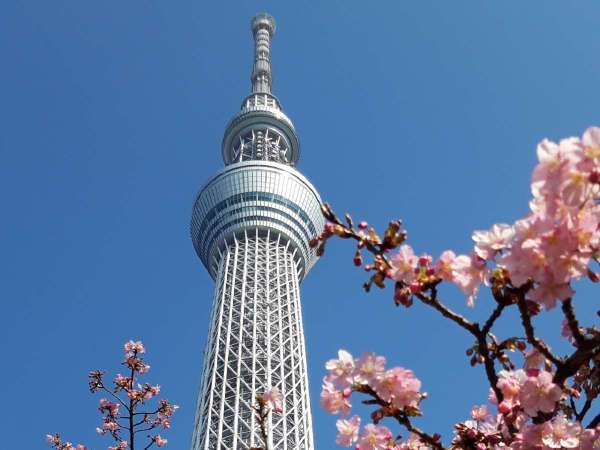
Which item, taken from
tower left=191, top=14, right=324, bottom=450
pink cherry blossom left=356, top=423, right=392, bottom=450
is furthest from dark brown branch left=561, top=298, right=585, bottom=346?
tower left=191, top=14, right=324, bottom=450

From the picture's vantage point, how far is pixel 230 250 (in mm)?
59125

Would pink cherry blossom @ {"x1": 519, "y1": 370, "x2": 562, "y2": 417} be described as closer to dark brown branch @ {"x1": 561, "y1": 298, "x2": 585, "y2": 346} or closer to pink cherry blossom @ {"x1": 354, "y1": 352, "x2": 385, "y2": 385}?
dark brown branch @ {"x1": 561, "y1": 298, "x2": 585, "y2": 346}

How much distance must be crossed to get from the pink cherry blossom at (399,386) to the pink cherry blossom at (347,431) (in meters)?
0.61

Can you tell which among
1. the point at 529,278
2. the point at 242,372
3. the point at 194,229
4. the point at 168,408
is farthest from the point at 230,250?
the point at 529,278

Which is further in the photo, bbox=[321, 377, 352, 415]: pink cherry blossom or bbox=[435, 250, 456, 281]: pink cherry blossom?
bbox=[321, 377, 352, 415]: pink cherry blossom

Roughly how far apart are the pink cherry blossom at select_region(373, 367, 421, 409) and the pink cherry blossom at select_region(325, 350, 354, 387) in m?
0.15

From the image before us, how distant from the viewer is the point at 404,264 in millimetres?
2932

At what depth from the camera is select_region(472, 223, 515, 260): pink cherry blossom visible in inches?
103

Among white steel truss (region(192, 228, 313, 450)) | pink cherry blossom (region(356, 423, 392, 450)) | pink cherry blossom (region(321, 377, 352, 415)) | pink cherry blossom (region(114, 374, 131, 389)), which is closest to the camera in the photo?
pink cherry blossom (region(321, 377, 352, 415))

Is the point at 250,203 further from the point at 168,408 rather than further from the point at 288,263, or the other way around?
the point at 168,408

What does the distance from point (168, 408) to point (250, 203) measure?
173 feet

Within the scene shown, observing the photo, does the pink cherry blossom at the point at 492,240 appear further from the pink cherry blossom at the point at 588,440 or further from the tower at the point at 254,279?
the tower at the point at 254,279

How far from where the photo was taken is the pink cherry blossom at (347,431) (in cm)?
367

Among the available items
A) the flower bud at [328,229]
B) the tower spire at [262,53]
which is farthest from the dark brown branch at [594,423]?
the tower spire at [262,53]
